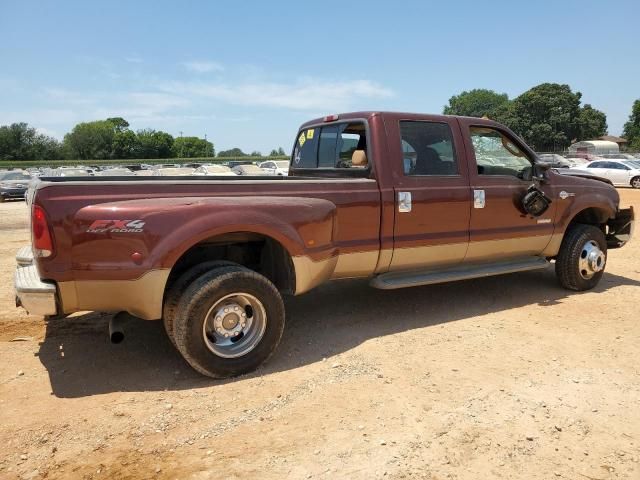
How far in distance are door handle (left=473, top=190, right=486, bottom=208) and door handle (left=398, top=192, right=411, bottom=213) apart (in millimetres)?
792

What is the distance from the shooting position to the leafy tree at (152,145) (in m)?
102

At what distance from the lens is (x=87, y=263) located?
10.5 ft

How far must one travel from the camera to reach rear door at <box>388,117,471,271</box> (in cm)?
446

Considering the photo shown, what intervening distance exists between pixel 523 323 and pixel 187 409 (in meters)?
3.16

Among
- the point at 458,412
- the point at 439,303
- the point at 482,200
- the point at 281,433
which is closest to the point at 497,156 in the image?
the point at 482,200

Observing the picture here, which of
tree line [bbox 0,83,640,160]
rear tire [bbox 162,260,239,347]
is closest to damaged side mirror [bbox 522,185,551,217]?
rear tire [bbox 162,260,239,347]

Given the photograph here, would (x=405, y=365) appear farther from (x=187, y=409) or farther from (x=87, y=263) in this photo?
(x=87, y=263)

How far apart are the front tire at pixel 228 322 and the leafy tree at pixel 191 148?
113917mm

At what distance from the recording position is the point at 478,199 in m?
4.86

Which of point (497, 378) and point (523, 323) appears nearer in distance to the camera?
point (497, 378)

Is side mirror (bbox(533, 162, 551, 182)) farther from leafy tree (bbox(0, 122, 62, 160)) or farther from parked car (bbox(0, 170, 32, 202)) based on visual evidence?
leafy tree (bbox(0, 122, 62, 160))

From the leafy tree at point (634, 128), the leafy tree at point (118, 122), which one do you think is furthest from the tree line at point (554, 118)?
the leafy tree at point (118, 122)

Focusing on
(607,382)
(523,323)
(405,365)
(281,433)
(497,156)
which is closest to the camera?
(281,433)

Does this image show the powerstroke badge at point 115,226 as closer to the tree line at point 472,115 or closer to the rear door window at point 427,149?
the rear door window at point 427,149
